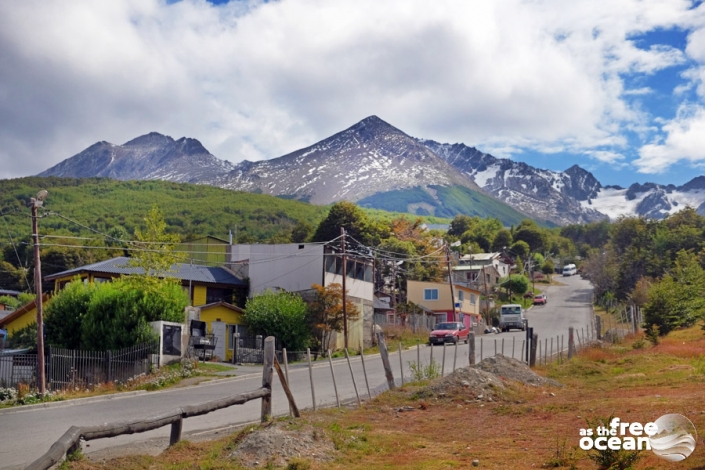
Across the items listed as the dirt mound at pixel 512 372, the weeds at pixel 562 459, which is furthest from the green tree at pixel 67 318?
the weeds at pixel 562 459

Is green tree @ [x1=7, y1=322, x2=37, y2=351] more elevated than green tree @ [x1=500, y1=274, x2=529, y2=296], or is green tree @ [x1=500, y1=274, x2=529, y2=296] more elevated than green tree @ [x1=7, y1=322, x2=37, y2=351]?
green tree @ [x1=500, y1=274, x2=529, y2=296]

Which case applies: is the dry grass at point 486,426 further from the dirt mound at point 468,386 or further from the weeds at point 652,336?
the weeds at point 652,336

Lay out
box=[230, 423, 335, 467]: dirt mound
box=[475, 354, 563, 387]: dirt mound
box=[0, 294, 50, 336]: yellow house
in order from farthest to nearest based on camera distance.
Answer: box=[0, 294, 50, 336]: yellow house
box=[475, 354, 563, 387]: dirt mound
box=[230, 423, 335, 467]: dirt mound

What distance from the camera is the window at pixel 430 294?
7875 cm

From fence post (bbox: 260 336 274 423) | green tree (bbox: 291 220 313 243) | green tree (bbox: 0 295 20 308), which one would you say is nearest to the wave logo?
fence post (bbox: 260 336 274 423)

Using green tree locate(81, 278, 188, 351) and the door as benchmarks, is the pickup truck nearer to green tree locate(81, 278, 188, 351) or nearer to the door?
the door

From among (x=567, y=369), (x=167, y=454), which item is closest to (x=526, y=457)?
(x=167, y=454)

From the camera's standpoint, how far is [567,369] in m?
28.0

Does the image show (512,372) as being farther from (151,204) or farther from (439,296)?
(151,204)

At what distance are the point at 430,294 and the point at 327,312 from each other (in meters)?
32.1

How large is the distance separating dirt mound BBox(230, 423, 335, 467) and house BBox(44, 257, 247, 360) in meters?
33.4

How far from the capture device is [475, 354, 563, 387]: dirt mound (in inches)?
899

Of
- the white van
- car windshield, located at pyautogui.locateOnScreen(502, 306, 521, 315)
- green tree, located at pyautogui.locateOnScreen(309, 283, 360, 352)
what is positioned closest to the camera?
green tree, located at pyautogui.locateOnScreen(309, 283, 360, 352)

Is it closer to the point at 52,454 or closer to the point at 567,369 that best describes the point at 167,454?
the point at 52,454
